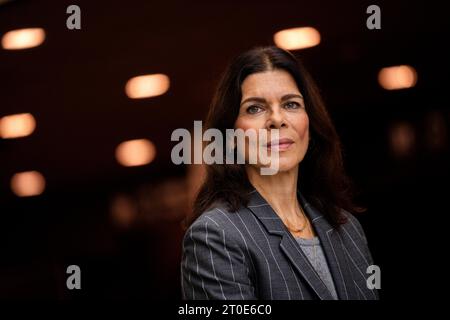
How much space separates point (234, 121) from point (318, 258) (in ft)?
1.34

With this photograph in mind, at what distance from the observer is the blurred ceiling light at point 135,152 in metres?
3.92

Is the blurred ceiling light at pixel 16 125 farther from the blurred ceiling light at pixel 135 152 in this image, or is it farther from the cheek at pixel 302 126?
the cheek at pixel 302 126

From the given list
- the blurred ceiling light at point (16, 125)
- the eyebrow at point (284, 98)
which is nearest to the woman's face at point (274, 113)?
the eyebrow at point (284, 98)

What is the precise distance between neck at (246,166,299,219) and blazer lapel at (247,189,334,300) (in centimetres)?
3

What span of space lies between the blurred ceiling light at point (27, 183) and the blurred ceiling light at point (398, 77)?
204 cm

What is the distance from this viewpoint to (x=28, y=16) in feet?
12.1

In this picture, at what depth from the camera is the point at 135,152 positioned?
3.96m

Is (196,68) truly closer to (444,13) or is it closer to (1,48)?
(1,48)

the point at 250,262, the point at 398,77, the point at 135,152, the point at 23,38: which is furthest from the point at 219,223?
the point at 23,38

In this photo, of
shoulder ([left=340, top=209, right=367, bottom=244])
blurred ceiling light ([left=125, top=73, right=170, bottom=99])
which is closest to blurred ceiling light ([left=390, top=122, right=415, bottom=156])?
blurred ceiling light ([left=125, top=73, right=170, bottom=99])

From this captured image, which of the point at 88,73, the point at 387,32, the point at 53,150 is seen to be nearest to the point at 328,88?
the point at 387,32

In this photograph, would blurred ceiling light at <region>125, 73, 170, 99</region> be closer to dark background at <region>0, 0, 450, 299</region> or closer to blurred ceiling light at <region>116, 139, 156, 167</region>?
dark background at <region>0, 0, 450, 299</region>

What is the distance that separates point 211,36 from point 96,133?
0.87 meters

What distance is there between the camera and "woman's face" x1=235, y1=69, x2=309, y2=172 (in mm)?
1685
